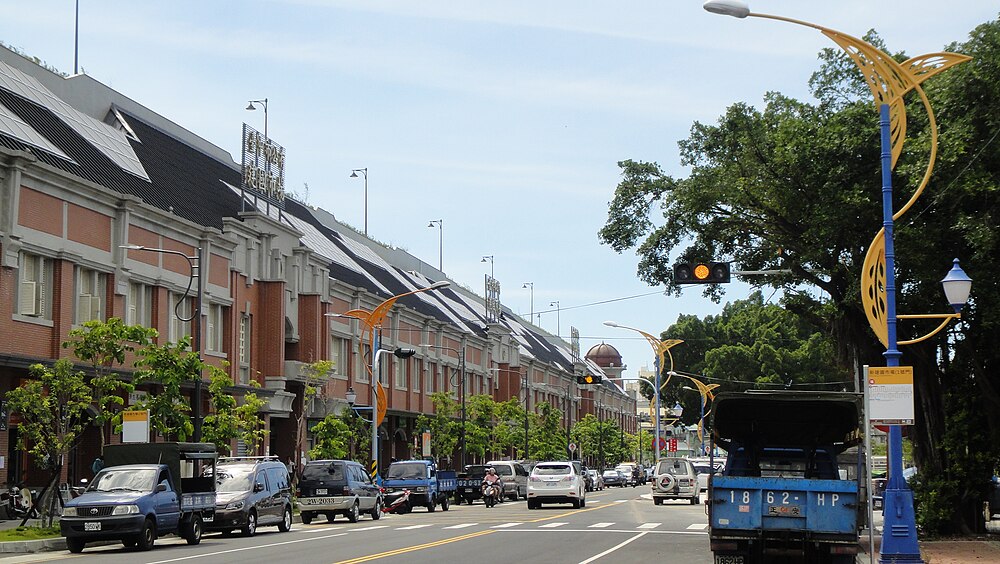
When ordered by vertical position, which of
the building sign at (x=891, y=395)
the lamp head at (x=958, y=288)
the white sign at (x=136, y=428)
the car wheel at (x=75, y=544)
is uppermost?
the lamp head at (x=958, y=288)

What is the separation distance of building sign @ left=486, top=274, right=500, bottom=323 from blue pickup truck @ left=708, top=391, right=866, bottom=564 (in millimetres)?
73920

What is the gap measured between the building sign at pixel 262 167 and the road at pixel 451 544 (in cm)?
1971

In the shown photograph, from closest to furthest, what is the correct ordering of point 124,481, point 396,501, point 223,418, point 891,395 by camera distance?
point 891,395
point 124,481
point 223,418
point 396,501

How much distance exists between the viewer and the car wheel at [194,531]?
93.4ft

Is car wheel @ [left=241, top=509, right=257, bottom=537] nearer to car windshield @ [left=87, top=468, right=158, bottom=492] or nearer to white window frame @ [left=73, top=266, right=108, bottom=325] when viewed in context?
car windshield @ [left=87, top=468, right=158, bottom=492]

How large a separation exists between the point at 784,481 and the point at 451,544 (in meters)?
10.1

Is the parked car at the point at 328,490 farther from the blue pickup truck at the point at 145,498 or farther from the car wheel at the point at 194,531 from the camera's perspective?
the car wheel at the point at 194,531

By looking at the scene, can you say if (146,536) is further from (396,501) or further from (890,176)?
(396,501)

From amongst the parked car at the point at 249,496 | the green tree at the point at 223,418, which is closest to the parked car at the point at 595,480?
the green tree at the point at 223,418

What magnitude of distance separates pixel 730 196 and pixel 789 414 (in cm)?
1096

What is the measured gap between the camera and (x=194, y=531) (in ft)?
93.8

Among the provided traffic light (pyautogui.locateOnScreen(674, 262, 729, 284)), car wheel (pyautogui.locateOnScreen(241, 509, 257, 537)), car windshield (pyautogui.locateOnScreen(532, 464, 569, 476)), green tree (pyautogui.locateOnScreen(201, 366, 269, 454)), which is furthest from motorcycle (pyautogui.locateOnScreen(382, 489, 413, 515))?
traffic light (pyautogui.locateOnScreen(674, 262, 729, 284))

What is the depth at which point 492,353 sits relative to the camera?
94.4 m

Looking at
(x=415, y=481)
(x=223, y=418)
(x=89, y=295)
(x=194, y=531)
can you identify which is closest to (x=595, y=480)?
(x=415, y=481)
